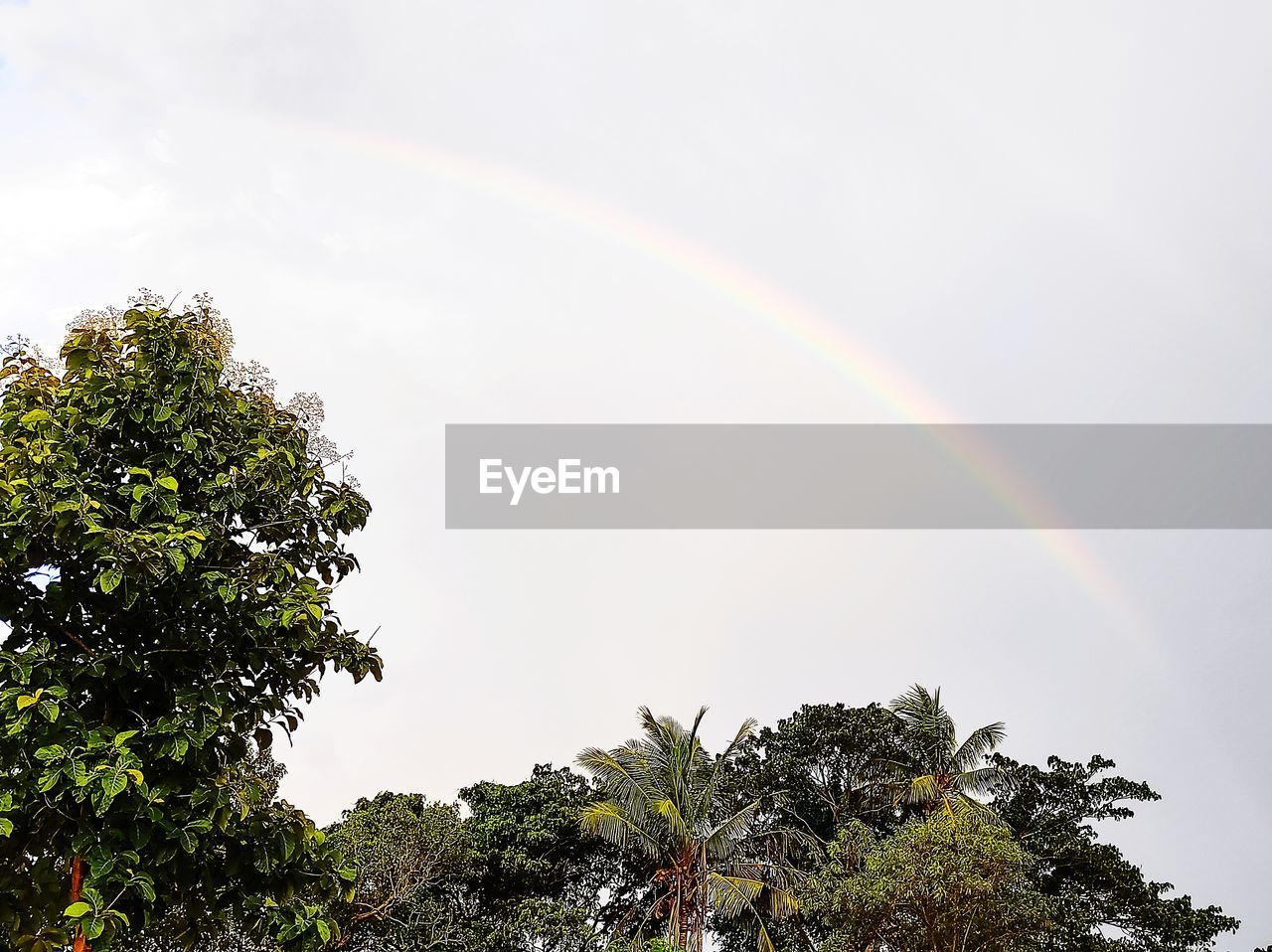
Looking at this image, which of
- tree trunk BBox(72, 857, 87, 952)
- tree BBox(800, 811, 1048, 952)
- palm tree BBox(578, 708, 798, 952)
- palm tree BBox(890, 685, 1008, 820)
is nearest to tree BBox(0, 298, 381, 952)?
tree trunk BBox(72, 857, 87, 952)

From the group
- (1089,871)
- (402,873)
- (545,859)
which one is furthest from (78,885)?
(1089,871)

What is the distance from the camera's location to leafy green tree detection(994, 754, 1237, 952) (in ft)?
72.4

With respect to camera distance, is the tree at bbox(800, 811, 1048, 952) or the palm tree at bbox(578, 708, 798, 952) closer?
the tree at bbox(800, 811, 1048, 952)

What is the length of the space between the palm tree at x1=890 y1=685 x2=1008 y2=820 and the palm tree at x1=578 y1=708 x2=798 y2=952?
364 centimetres

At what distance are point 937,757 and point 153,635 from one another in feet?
80.7

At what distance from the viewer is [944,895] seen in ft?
54.0

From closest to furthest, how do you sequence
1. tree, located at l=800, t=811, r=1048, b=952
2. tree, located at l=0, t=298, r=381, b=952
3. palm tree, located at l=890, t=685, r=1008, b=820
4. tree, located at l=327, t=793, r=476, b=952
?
tree, located at l=0, t=298, r=381, b=952 < tree, located at l=800, t=811, r=1048, b=952 < tree, located at l=327, t=793, r=476, b=952 < palm tree, located at l=890, t=685, r=1008, b=820

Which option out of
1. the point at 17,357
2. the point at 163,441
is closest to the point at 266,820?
the point at 163,441

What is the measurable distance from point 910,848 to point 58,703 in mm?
15068

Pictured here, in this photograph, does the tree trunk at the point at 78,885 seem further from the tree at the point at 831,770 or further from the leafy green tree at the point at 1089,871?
the tree at the point at 831,770

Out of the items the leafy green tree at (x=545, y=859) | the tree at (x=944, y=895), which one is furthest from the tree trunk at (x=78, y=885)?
the leafy green tree at (x=545, y=859)

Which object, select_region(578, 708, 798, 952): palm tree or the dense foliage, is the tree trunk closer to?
the dense foliage

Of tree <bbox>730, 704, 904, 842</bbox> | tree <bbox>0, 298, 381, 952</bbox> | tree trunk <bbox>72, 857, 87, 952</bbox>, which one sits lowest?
tree trunk <bbox>72, 857, 87, 952</bbox>

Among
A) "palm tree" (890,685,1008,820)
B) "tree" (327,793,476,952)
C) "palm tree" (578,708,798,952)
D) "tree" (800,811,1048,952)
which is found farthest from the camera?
"palm tree" (890,685,1008,820)
